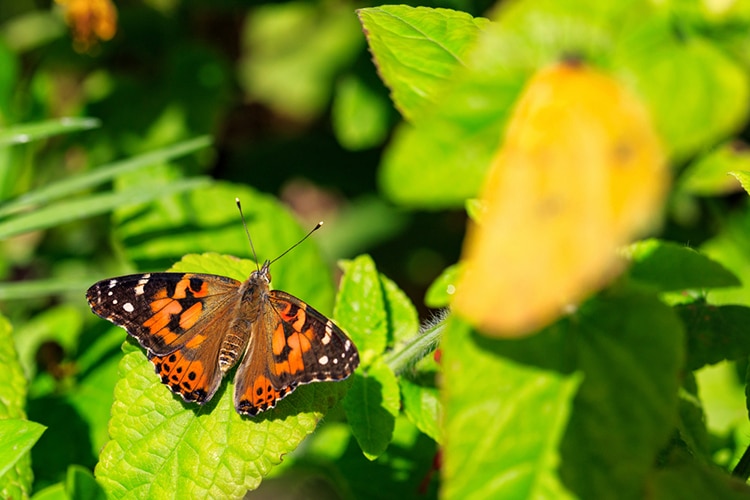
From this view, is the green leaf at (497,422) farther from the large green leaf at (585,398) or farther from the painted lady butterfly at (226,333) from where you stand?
the painted lady butterfly at (226,333)

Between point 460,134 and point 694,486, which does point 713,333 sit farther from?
point 460,134

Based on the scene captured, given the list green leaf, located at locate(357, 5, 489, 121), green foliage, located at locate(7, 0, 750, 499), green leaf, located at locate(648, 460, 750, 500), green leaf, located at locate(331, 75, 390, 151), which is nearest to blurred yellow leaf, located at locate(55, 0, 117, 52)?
green foliage, located at locate(7, 0, 750, 499)

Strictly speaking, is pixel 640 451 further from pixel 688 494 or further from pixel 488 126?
pixel 488 126

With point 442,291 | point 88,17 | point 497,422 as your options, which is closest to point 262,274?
point 442,291

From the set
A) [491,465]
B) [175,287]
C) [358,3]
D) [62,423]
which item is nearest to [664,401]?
[491,465]

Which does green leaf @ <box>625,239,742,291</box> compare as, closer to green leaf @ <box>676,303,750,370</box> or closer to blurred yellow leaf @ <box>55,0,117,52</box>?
green leaf @ <box>676,303,750,370</box>

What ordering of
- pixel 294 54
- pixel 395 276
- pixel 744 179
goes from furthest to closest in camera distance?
1. pixel 294 54
2. pixel 395 276
3. pixel 744 179
